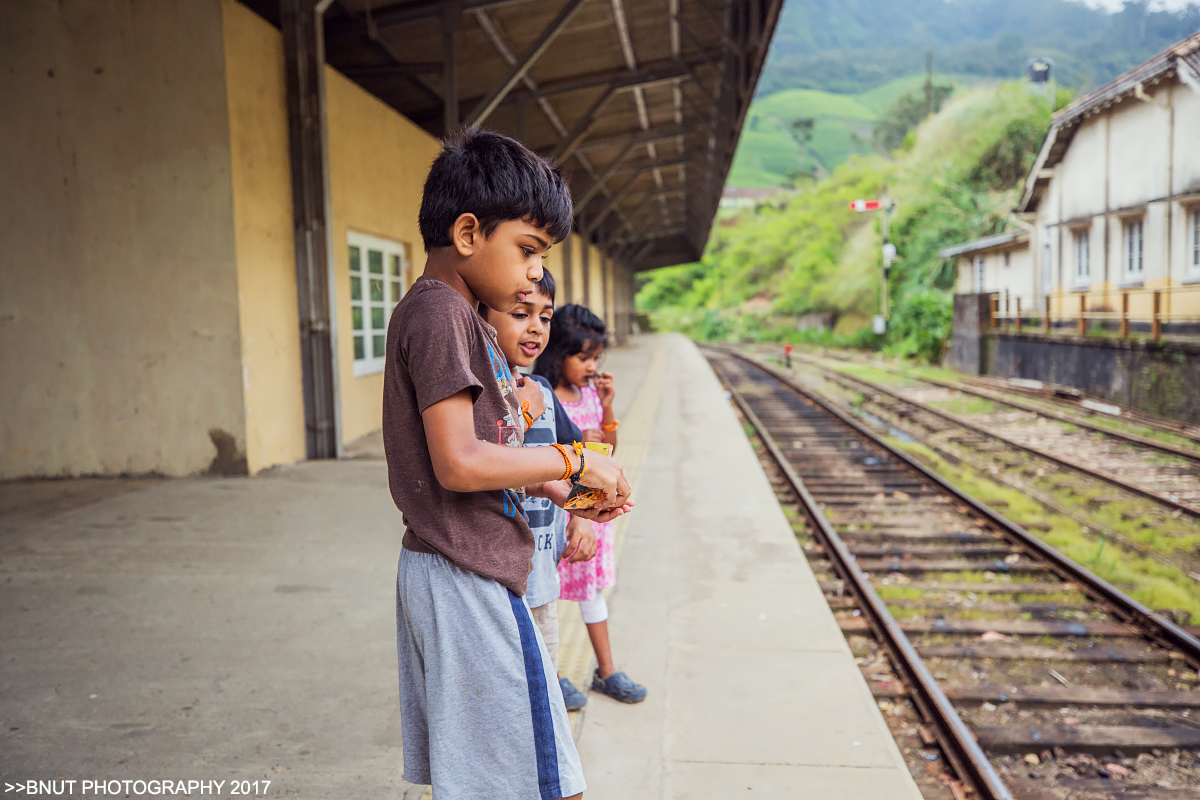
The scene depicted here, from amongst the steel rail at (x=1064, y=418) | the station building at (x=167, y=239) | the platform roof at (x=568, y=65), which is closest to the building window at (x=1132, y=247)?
the steel rail at (x=1064, y=418)

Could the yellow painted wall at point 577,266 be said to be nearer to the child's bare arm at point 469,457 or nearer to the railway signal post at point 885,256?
the railway signal post at point 885,256

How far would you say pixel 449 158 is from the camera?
154cm

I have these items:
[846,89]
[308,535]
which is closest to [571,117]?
[308,535]

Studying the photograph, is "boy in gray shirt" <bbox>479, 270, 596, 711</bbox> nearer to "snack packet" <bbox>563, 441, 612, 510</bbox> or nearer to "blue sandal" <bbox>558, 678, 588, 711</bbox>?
"snack packet" <bbox>563, 441, 612, 510</bbox>

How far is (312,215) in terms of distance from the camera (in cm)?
746

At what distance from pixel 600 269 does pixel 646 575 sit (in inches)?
1030

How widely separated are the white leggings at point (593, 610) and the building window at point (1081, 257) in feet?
69.2

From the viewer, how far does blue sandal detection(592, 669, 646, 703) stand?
10.5 feet

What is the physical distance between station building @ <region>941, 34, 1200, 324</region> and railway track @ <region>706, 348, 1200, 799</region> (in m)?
9.73

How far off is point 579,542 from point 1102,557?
5.45 meters

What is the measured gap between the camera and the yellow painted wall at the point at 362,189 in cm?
832

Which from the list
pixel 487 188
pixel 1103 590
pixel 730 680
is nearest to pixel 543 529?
pixel 487 188

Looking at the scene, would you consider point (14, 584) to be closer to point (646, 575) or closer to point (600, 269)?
point (646, 575)

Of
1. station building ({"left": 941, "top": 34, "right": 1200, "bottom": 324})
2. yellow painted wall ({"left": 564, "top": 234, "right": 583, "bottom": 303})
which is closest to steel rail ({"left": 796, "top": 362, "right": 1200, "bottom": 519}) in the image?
station building ({"left": 941, "top": 34, "right": 1200, "bottom": 324})
